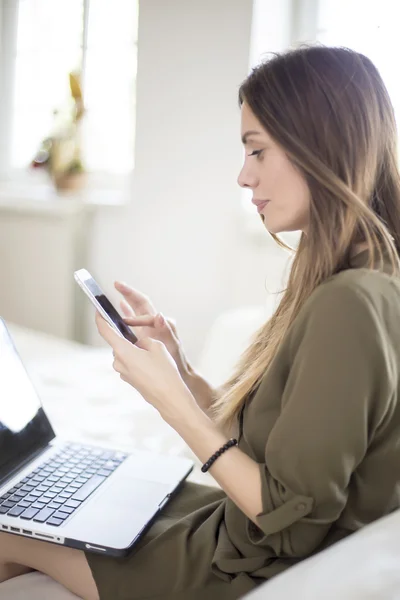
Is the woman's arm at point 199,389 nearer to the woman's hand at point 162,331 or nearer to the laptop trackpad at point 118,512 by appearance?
the woman's hand at point 162,331

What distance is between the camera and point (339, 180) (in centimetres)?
77

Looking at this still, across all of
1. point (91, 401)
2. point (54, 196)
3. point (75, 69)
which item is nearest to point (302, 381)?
point (91, 401)

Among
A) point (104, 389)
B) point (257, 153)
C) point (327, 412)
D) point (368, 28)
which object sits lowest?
point (104, 389)

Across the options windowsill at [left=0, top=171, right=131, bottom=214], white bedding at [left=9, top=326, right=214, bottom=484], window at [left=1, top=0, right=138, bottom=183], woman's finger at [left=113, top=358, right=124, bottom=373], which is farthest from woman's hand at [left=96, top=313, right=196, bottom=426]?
window at [left=1, top=0, right=138, bottom=183]

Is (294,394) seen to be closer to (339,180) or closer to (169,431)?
(339,180)

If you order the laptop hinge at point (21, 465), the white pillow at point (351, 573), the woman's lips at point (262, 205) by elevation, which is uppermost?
the woman's lips at point (262, 205)

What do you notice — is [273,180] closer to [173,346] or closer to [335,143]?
[335,143]

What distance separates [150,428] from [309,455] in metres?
0.69

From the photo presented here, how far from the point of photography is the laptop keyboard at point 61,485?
87 cm

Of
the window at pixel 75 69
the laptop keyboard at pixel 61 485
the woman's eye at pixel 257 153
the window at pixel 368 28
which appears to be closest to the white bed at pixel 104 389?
the laptop keyboard at pixel 61 485

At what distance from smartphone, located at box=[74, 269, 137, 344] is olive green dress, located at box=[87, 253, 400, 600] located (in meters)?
0.24

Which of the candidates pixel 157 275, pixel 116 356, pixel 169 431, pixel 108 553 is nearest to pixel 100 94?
pixel 157 275

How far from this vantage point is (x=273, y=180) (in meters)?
0.83

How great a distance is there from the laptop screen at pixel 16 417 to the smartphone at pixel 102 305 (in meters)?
0.20
